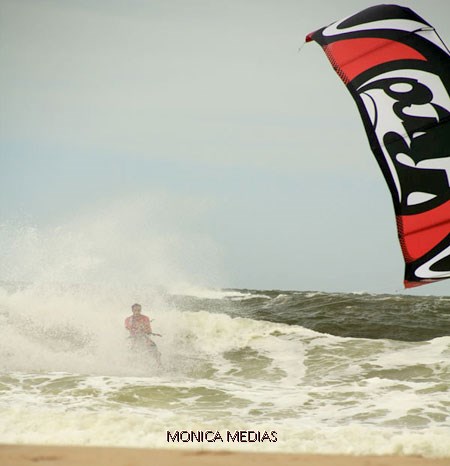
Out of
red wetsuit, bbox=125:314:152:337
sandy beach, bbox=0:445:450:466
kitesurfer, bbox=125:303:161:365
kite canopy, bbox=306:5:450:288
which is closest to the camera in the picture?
kite canopy, bbox=306:5:450:288

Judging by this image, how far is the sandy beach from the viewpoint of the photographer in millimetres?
4590

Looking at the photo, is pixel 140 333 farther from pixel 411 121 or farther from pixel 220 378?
pixel 411 121

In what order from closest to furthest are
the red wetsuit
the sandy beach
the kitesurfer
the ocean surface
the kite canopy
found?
the kite canopy, the sandy beach, the ocean surface, the kitesurfer, the red wetsuit

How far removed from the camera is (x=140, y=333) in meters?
11.2

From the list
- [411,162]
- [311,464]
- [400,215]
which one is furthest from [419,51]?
[311,464]

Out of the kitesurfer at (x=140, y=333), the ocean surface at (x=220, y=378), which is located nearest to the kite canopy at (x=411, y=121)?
the ocean surface at (x=220, y=378)

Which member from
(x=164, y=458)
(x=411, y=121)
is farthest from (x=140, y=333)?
(x=411, y=121)

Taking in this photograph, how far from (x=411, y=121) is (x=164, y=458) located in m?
3.11

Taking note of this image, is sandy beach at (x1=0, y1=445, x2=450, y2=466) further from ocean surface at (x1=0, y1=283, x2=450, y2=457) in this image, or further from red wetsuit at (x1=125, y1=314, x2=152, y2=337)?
red wetsuit at (x1=125, y1=314, x2=152, y2=337)

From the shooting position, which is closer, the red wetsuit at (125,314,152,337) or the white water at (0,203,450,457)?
the white water at (0,203,450,457)

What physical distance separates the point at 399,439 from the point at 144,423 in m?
2.43

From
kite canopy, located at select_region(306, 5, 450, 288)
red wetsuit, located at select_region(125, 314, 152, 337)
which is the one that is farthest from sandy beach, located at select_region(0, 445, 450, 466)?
red wetsuit, located at select_region(125, 314, 152, 337)

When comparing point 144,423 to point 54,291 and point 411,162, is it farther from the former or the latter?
point 54,291

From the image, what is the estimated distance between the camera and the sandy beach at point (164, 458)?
Answer: 15.1 ft
